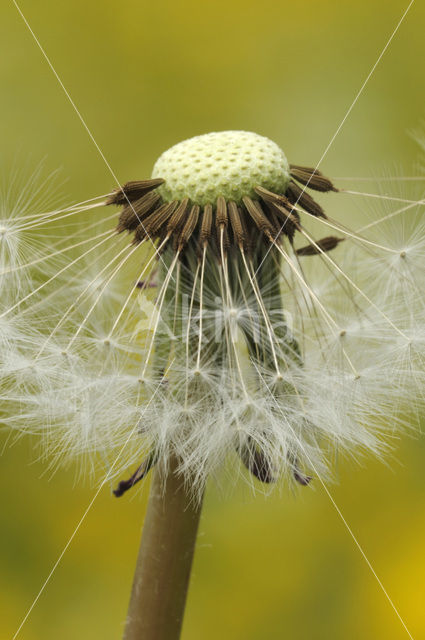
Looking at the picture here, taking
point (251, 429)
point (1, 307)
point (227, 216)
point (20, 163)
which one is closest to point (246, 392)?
point (251, 429)

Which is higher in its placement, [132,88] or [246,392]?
[246,392]

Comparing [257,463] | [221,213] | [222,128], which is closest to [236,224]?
[221,213]

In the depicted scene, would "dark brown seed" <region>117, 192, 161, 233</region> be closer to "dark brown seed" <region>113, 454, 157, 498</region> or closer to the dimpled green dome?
the dimpled green dome

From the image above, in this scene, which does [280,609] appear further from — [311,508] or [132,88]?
[132,88]

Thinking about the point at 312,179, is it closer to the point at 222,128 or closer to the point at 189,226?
the point at 189,226

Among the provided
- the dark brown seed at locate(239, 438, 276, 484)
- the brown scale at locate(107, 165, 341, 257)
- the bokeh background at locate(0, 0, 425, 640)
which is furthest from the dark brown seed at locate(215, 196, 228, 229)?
the bokeh background at locate(0, 0, 425, 640)
